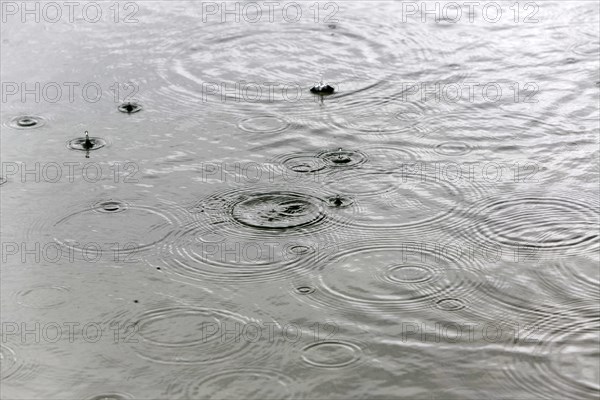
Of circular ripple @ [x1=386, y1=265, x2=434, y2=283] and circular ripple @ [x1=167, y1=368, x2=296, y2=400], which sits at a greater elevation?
circular ripple @ [x1=386, y1=265, x2=434, y2=283]

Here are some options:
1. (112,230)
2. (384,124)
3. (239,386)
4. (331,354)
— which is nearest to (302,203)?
(112,230)

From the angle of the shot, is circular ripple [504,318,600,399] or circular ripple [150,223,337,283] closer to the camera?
circular ripple [504,318,600,399]

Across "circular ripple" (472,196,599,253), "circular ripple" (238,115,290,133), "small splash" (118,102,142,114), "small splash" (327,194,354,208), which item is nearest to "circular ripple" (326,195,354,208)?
"small splash" (327,194,354,208)

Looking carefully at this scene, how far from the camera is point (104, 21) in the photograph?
775 centimetres

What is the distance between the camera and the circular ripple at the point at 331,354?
4.05 metres

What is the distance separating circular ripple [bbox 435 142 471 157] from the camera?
5828 millimetres

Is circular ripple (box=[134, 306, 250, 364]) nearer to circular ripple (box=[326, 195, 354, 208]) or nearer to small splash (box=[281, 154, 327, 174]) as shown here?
circular ripple (box=[326, 195, 354, 208])

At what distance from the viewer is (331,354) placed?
162 inches

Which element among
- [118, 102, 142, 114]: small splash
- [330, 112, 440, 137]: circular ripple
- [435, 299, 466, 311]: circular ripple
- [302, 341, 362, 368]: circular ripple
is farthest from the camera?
[118, 102, 142, 114]: small splash

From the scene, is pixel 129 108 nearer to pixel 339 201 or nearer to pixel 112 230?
pixel 112 230

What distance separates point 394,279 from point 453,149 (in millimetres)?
1491

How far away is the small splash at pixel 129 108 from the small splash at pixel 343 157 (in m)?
1.33

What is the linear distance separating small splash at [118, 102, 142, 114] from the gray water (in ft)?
0.14

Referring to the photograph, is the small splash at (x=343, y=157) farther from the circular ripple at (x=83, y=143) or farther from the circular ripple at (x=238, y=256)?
the circular ripple at (x=83, y=143)
